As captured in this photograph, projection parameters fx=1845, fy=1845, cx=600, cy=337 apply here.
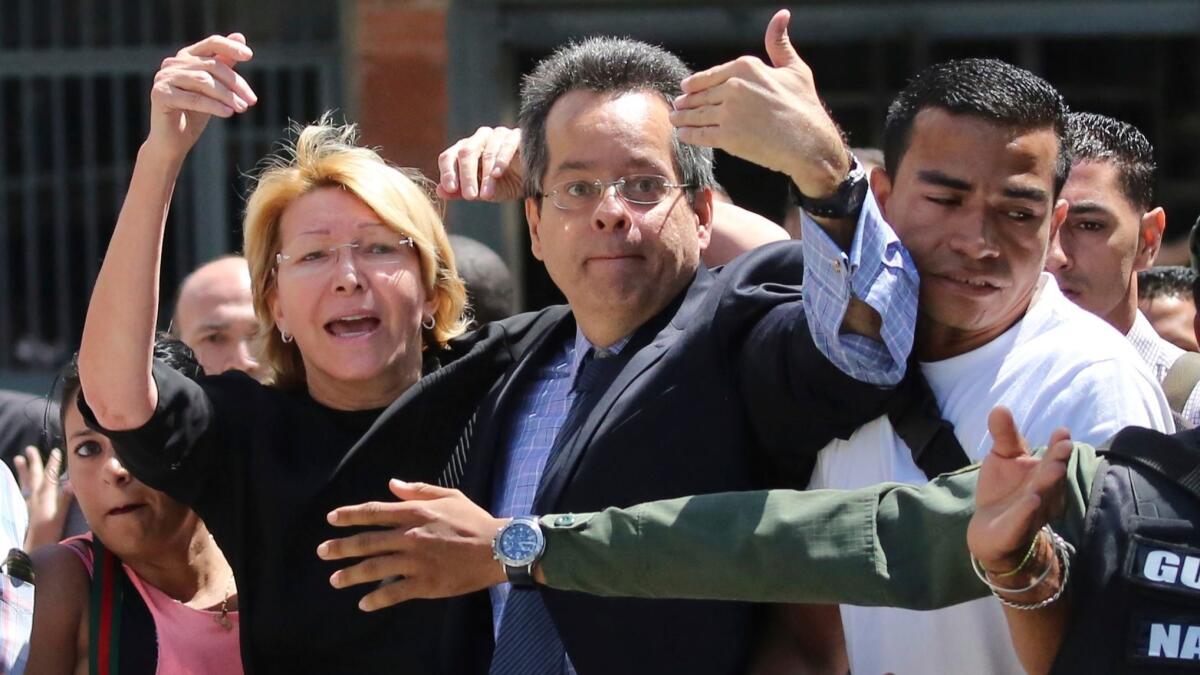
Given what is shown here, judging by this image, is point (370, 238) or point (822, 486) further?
point (370, 238)

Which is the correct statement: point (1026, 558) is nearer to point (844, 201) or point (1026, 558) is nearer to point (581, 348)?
point (844, 201)

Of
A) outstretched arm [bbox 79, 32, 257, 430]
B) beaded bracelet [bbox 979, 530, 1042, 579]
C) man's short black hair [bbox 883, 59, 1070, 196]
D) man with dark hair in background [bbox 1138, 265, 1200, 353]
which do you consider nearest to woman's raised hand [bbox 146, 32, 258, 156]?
outstretched arm [bbox 79, 32, 257, 430]

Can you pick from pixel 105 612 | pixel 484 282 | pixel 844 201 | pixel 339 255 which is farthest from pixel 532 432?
pixel 484 282

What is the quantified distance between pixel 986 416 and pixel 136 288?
1339 millimetres

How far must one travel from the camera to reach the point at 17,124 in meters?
6.65

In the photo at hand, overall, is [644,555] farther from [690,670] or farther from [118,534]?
[118,534]

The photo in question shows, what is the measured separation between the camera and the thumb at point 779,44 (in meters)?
2.47

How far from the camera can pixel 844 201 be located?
2.43 metres

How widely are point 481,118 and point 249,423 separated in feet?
10.6

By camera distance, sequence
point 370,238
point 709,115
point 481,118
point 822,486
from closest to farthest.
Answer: point 709,115, point 822,486, point 370,238, point 481,118

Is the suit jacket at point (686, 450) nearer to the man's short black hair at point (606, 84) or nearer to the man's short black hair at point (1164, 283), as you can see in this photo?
the man's short black hair at point (606, 84)

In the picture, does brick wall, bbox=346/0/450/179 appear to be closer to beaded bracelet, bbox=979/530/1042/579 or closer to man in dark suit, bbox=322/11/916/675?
man in dark suit, bbox=322/11/916/675

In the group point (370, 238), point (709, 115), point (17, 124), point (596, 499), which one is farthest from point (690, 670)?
point (17, 124)

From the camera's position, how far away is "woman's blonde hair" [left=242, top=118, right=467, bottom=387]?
324 cm
